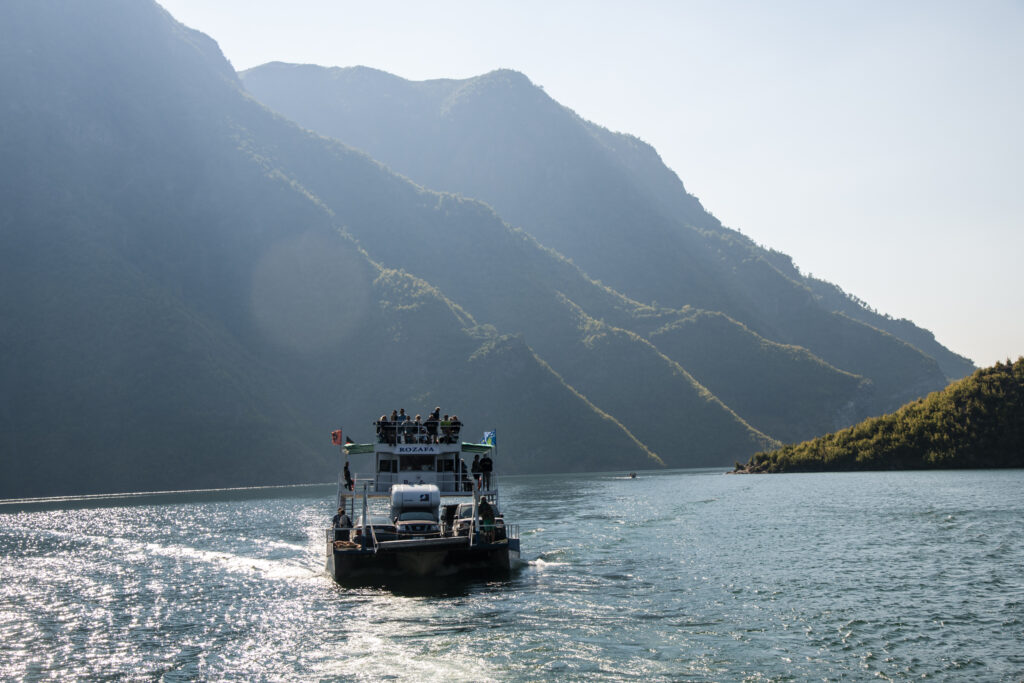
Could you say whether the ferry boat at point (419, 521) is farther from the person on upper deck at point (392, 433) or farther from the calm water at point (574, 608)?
the calm water at point (574, 608)

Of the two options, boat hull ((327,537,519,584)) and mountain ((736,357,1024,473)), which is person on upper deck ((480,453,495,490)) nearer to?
boat hull ((327,537,519,584))

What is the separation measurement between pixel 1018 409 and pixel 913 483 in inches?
2355

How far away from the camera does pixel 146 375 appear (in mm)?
196500

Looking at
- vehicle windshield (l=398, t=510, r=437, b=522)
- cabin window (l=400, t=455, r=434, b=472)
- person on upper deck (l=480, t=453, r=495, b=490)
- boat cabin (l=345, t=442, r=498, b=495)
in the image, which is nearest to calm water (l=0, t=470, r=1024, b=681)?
vehicle windshield (l=398, t=510, r=437, b=522)

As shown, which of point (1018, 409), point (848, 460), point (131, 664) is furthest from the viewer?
point (848, 460)

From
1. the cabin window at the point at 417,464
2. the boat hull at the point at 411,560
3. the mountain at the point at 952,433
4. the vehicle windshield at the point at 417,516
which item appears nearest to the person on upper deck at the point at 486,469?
the cabin window at the point at 417,464

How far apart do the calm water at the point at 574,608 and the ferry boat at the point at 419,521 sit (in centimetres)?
152

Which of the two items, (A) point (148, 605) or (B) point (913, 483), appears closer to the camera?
(A) point (148, 605)

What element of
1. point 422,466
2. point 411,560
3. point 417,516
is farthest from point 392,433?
point 411,560

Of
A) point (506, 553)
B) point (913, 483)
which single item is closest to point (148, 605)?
point (506, 553)

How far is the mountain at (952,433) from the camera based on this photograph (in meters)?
167

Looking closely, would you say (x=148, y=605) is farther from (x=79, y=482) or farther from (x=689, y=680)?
(x=79, y=482)

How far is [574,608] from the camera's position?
38781 millimetres

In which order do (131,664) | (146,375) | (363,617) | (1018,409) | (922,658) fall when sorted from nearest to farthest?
(922,658), (131,664), (363,617), (1018,409), (146,375)
